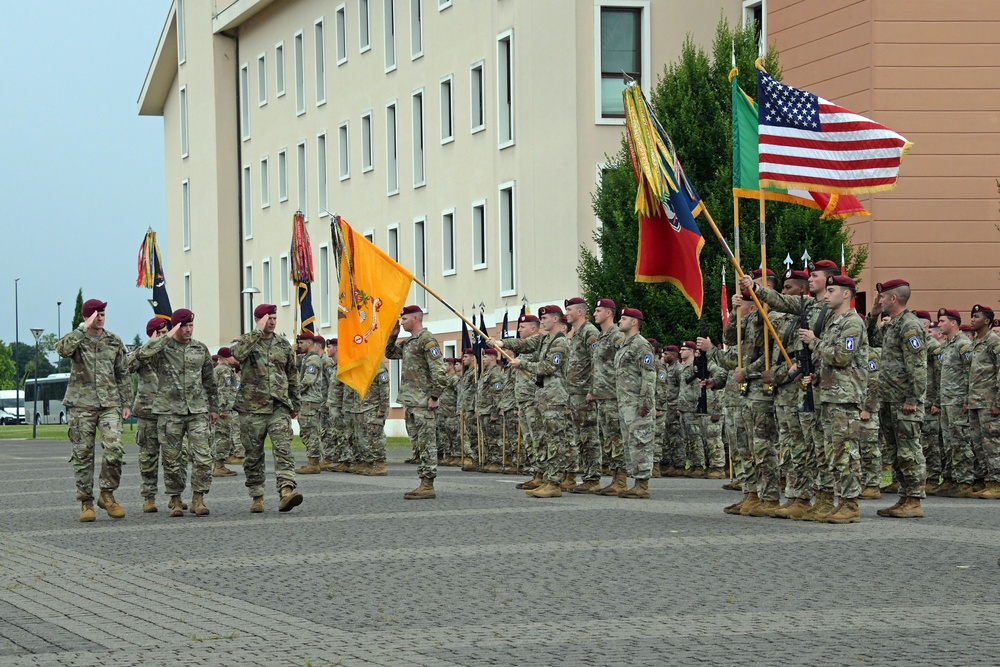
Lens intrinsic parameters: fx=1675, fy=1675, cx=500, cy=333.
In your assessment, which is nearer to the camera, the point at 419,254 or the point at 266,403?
the point at 266,403

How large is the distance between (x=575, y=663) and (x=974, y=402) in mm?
11818

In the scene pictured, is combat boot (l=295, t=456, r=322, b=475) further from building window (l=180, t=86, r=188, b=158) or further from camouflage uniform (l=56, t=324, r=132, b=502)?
building window (l=180, t=86, r=188, b=158)

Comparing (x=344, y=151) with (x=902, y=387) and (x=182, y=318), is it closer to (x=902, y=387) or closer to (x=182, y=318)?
(x=182, y=318)

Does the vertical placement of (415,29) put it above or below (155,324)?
above

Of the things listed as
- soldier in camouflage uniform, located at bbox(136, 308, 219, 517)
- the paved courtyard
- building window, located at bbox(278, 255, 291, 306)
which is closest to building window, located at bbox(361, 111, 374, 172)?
building window, located at bbox(278, 255, 291, 306)

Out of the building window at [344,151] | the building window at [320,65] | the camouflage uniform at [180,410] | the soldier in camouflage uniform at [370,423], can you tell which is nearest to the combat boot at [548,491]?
the camouflage uniform at [180,410]

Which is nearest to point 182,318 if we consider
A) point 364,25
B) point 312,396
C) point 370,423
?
point 370,423

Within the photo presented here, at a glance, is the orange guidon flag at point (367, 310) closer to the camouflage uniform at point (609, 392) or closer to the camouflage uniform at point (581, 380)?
the camouflage uniform at point (581, 380)

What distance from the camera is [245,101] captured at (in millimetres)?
61406

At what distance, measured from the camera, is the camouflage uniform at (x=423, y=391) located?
18.1 meters

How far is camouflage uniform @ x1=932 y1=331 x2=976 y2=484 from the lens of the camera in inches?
734

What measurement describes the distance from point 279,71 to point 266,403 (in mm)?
42603

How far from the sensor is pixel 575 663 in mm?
7699

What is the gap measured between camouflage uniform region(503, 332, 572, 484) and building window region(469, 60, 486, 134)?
79.8 feet
